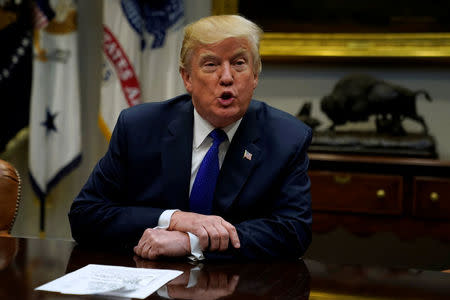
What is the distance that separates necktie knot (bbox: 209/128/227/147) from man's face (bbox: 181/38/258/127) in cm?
6

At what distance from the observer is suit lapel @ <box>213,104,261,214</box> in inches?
61.2

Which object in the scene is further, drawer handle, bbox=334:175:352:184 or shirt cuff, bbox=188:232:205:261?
drawer handle, bbox=334:175:352:184

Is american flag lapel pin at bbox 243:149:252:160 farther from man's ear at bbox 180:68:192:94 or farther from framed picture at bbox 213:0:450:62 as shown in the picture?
framed picture at bbox 213:0:450:62

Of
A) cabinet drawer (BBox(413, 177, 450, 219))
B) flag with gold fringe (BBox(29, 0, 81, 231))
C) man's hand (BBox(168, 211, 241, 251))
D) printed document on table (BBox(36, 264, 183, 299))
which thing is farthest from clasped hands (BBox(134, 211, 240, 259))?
flag with gold fringe (BBox(29, 0, 81, 231))

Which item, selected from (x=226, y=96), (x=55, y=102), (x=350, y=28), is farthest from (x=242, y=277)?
(x=55, y=102)

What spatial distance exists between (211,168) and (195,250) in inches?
12.1

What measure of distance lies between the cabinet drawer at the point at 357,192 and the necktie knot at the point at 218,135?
144 cm

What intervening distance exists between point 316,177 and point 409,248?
63 cm

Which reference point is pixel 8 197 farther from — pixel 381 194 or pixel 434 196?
pixel 434 196

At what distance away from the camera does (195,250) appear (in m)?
1.35

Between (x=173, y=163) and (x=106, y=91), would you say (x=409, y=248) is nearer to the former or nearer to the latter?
(x=173, y=163)

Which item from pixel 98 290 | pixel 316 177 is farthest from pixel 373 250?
pixel 98 290

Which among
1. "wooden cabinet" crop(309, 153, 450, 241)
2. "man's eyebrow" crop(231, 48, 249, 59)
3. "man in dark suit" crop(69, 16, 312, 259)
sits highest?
"man's eyebrow" crop(231, 48, 249, 59)

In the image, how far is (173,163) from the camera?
162 centimetres
